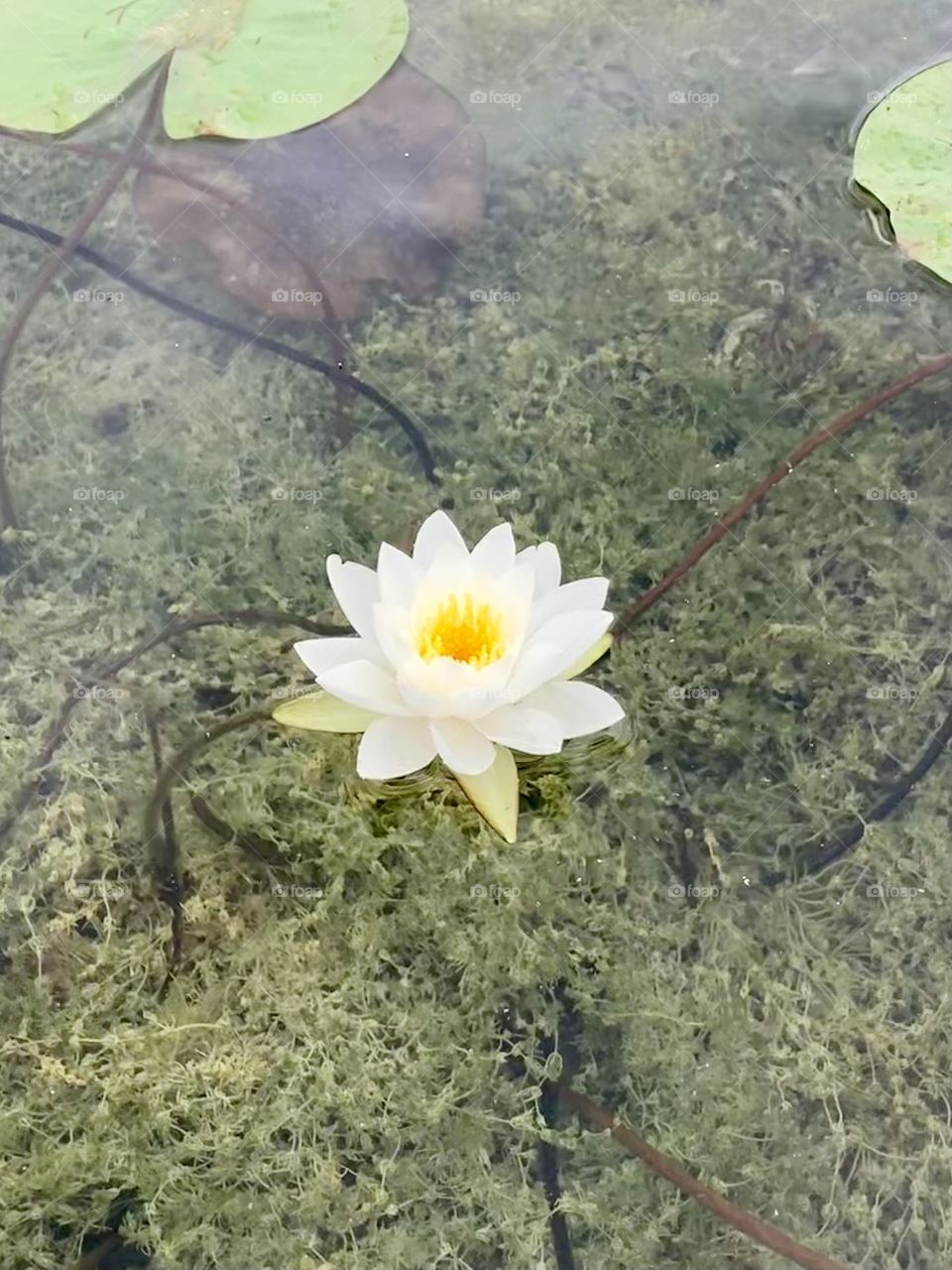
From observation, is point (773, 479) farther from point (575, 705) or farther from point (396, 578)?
point (396, 578)

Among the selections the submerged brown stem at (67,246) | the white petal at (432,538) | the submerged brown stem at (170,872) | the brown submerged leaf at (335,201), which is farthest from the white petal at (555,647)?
the submerged brown stem at (67,246)

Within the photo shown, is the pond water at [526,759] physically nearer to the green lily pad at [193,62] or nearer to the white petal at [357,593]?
the green lily pad at [193,62]

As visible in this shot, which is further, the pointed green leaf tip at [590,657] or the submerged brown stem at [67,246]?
the submerged brown stem at [67,246]

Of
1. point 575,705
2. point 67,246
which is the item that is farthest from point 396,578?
point 67,246

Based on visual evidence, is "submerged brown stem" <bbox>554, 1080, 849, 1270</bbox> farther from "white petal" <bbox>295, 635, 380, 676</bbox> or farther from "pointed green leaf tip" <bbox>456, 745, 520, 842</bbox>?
"white petal" <bbox>295, 635, 380, 676</bbox>

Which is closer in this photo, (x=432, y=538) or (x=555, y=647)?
(x=555, y=647)

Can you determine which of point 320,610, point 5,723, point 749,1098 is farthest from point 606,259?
point 749,1098
